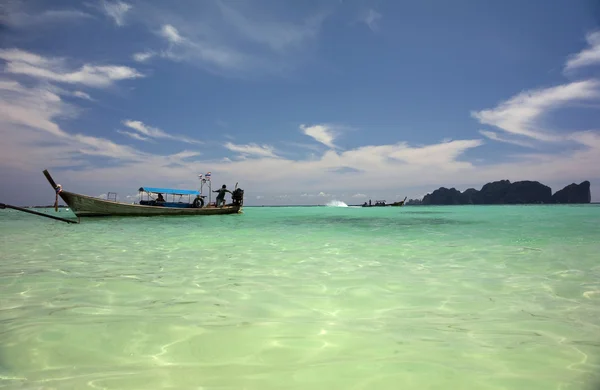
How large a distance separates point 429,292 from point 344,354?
2.79 m

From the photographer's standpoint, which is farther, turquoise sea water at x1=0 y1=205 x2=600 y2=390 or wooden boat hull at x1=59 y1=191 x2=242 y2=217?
wooden boat hull at x1=59 y1=191 x2=242 y2=217

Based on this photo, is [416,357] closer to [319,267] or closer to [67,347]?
[67,347]

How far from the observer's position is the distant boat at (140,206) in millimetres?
28688

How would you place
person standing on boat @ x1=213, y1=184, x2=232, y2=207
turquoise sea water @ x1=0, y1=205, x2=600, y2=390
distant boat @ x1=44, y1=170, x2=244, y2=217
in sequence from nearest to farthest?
turquoise sea water @ x1=0, y1=205, x2=600, y2=390 → distant boat @ x1=44, y1=170, x2=244, y2=217 → person standing on boat @ x1=213, y1=184, x2=232, y2=207

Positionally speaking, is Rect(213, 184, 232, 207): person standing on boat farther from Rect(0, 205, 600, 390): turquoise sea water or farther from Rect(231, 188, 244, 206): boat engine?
Rect(0, 205, 600, 390): turquoise sea water

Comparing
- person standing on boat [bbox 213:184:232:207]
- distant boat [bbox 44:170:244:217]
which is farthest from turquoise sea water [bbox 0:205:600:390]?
person standing on boat [bbox 213:184:232:207]

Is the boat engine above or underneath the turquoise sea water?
above

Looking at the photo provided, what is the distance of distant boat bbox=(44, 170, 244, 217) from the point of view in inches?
1129

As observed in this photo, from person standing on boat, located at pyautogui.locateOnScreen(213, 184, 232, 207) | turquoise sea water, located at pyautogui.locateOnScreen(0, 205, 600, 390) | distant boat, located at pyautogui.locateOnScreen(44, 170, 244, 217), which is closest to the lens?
turquoise sea water, located at pyautogui.locateOnScreen(0, 205, 600, 390)

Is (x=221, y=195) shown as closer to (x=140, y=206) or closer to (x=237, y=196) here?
(x=237, y=196)

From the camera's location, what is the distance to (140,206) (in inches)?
1224

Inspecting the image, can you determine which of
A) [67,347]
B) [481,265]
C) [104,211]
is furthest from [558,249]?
[104,211]

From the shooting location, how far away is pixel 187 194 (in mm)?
37406

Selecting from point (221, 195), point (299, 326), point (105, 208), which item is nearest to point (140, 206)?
point (105, 208)
